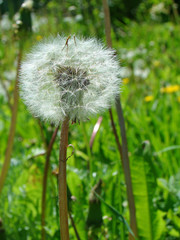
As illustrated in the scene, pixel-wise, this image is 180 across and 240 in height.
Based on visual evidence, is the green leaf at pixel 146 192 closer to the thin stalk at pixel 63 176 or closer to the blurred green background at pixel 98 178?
the blurred green background at pixel 98 178

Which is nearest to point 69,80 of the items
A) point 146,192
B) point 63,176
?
point 63,176

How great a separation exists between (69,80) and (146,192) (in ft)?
1.84

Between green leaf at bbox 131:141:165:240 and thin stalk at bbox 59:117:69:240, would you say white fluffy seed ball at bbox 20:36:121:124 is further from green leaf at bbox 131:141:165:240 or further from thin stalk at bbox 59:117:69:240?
green leaf at bbox 131:141:165:240

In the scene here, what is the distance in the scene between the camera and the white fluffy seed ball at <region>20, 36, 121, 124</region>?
1.77 feet

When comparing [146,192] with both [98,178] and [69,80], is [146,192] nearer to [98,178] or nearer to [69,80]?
[98,178]

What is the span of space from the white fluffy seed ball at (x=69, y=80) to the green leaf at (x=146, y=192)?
0.43 m

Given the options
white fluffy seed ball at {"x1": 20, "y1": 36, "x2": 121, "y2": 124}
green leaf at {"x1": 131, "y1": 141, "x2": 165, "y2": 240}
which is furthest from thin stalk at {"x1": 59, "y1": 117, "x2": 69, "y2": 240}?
green leaf at {"x1": 131, "y1": 141, "x2": 165, "y2": 240}

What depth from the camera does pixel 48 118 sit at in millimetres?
553

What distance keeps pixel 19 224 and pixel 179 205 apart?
533mm

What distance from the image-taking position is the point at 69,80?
0.54 meters

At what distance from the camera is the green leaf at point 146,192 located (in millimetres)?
979

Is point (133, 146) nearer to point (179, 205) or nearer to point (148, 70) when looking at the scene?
point (179, 205)

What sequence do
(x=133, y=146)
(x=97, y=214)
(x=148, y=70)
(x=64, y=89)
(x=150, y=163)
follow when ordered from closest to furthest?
(x=64, y=89), (x=97, y=214), (x=150, y=163), (x=133, y=146), (x=148, y=70)

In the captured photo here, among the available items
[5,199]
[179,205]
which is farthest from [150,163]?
[5,199]
